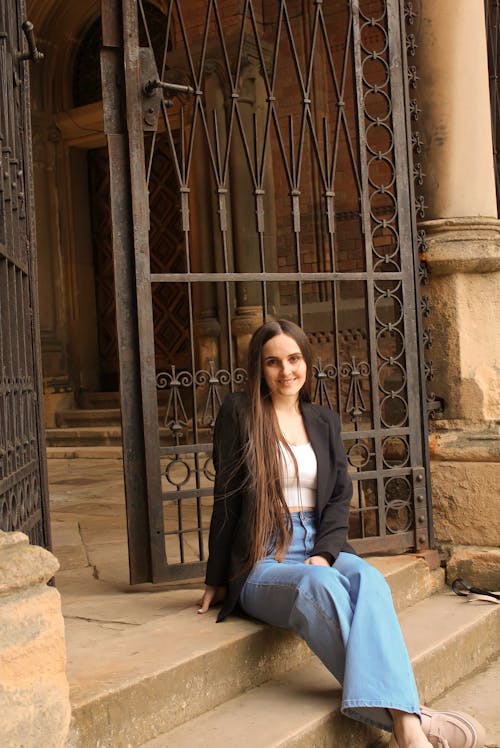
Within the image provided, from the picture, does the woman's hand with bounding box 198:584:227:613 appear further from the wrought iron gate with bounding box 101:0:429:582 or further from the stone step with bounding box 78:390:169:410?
the stone step with bounding box 78:390:169:410

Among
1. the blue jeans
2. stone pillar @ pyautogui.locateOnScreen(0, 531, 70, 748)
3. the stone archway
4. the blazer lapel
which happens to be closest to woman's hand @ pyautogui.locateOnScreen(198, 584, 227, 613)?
the blue jeans

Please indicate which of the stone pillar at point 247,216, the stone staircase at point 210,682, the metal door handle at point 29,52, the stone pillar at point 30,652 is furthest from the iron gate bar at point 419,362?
the stone pillar at point 247,216

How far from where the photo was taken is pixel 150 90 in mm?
3918

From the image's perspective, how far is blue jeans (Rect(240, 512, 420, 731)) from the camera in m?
2.73

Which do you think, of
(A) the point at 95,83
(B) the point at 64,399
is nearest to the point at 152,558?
(B) the point at 64,399

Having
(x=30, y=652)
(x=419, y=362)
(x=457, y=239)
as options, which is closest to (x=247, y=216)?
(x=457, y=239)

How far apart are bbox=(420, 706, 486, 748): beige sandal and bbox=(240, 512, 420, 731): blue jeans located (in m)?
0.20

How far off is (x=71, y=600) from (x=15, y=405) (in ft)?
3.29

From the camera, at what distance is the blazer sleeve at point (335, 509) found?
3248mm

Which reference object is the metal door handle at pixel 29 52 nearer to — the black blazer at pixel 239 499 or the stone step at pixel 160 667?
the black blazer at pixel 239 499

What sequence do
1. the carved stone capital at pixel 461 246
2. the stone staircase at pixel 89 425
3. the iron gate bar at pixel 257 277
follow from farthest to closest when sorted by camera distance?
the stone staircase at pixel 89 425, the carved stone capital at pixel 461 246, the iron gate bar at pixel 257 277

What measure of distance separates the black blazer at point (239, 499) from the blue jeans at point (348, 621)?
0.23 feet

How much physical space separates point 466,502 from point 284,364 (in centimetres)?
162

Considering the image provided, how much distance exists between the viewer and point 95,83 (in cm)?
1114
